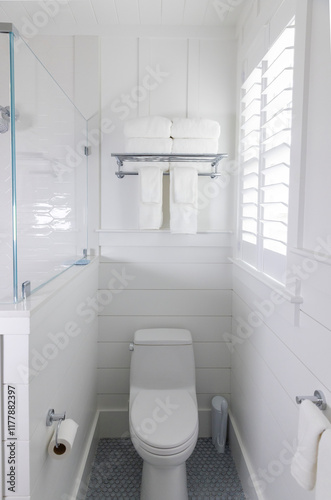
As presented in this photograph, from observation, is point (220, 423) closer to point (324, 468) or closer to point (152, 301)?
point (152, 301)

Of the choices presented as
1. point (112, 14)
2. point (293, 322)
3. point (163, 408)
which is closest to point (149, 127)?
point (112, 14)

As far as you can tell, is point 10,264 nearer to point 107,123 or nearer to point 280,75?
Result: point 280,75

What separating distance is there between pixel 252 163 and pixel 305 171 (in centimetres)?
71

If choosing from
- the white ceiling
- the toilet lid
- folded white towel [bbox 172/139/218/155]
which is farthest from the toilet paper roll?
the white ceiling

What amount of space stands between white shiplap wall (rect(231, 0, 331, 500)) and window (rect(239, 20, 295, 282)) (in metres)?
0.11

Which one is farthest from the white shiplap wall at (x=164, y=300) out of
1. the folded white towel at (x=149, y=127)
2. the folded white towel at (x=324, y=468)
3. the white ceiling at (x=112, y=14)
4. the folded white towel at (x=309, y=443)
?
the folded white towel at (x=324, y=468)

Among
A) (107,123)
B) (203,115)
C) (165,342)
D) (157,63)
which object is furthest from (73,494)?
(157,63)

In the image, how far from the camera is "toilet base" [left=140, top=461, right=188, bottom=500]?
1733 millimetres

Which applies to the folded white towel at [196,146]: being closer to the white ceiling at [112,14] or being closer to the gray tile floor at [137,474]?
the white ceiling at [112,14]

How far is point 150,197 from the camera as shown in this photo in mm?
2100

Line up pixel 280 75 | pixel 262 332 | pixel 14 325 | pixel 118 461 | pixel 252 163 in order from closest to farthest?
1. pixel 14 325
2. pixel 280 75
3. pixel 262 332
4. pixel 252 163
5. pixel 118 461

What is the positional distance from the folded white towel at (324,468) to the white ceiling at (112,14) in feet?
6.46

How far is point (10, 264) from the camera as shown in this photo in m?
1.23

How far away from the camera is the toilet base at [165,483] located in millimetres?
1733
